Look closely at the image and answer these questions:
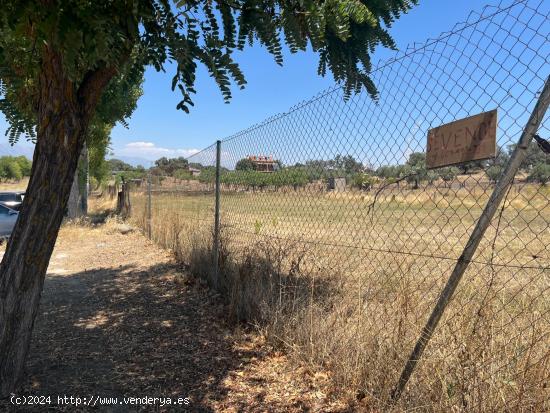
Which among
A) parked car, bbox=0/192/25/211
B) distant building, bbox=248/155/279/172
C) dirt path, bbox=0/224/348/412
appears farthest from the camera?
parked car, bbox=0/192/25/211

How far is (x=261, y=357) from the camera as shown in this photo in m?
4.13

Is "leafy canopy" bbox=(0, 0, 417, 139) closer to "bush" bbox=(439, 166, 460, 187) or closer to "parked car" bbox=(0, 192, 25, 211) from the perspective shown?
"bush" bbox=(439, 166, 460, 187)

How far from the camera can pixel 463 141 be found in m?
2.44

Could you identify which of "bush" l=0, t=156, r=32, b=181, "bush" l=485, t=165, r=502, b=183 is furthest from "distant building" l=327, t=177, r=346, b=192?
"bush" l=0, t=156, r=32, b=181

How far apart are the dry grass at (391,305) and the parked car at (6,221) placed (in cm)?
881


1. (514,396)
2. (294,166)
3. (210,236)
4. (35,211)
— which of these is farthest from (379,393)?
(210,236)

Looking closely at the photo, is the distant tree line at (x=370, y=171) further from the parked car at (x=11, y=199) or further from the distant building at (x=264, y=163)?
the parked car at (x=11, y=199)

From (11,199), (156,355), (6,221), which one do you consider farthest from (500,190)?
(11,199)

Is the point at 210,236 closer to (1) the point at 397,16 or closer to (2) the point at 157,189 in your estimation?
(1) the point at 397,16

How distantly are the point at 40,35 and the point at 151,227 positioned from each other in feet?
30.1

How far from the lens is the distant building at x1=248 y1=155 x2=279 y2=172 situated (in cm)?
517

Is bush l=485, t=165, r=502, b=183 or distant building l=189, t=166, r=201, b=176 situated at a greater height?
distant building l=189, t=166, r=201, b=176

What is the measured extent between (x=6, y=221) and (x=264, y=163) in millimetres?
9950

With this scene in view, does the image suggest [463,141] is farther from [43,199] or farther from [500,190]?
[43,199]
